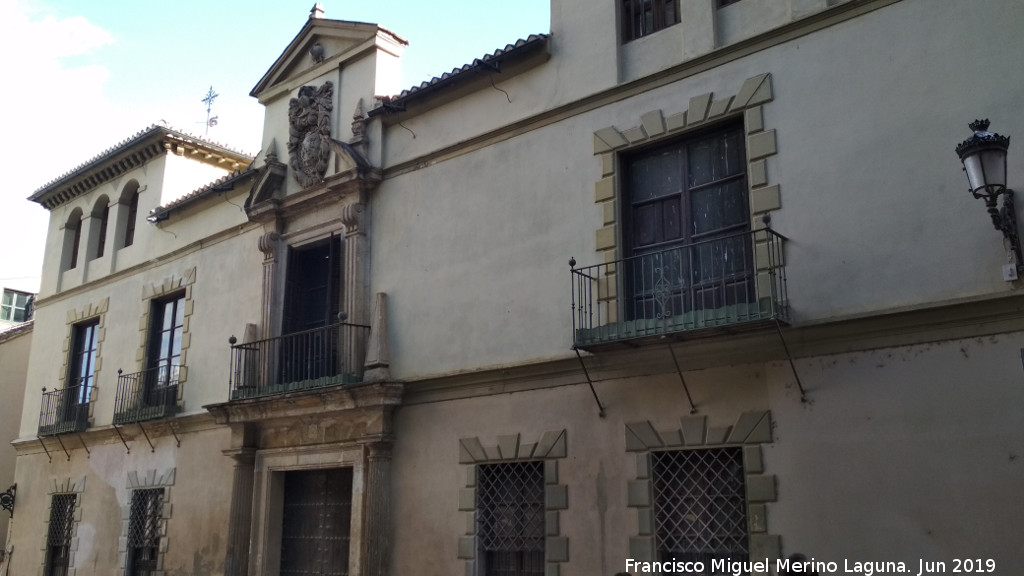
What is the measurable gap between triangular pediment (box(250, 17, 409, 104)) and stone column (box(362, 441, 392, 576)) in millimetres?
5754

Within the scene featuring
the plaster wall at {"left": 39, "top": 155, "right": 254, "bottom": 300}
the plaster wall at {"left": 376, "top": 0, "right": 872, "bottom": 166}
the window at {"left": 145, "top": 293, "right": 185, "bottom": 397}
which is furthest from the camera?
the plaster wall at {"left": 39, "top": 155, "right": 254, "bottom": 300}

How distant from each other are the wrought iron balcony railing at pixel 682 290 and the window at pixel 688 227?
1 cm

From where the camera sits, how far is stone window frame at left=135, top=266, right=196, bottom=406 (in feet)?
49.3

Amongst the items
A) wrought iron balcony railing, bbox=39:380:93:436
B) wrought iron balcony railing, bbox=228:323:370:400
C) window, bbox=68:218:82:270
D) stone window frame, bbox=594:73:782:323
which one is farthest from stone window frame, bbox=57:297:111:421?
stone window frame, bbox=594:73:782:323

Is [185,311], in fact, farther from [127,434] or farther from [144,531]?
[144,531]

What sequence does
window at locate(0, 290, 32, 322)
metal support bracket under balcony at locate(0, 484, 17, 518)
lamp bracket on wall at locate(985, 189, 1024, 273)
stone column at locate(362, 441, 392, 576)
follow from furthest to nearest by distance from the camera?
1. window at locate(0, 290, 32, 322)
2. metal support bracket under balcony at locate(0, 484, 17, 518)
3. stone column at locate(362, 441, 392, 576)
4. lamp bracket on wall at locate(985, 189, 1024, 273)

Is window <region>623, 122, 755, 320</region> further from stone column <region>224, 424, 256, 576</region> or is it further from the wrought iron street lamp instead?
stone column <region>224, 424, 256, 576</region>

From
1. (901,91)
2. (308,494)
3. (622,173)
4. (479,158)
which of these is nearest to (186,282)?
(308,494)

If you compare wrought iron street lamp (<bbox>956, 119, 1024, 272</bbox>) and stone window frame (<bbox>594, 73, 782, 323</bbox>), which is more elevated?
stone window frame (<bbox>594, 73, 782, 323</bbox>)

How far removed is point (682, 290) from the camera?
9094 mm

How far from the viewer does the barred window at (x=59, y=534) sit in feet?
54.2

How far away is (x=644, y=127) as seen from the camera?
31.8 ft

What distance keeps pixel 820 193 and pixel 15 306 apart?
2789cm

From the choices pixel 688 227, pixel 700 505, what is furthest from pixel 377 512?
pixel 688 227
